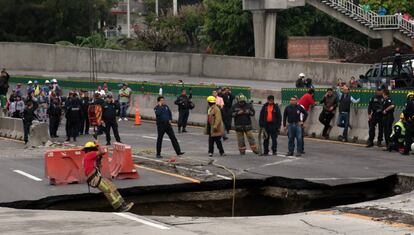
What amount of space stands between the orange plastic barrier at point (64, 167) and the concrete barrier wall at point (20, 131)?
953 centimetres

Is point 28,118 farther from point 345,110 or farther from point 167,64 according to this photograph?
point 167,64

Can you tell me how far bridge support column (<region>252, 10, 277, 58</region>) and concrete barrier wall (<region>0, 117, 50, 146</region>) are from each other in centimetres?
2462

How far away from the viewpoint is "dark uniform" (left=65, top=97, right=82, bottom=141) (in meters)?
28.1

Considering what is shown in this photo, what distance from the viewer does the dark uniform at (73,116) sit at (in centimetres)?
2808

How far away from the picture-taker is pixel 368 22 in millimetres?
54031

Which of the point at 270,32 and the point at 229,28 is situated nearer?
the point at 270,32

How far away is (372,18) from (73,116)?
30637mm

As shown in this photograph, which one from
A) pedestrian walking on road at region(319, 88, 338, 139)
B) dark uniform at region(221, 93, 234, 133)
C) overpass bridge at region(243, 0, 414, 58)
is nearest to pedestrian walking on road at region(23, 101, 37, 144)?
dark uniform at region(221, 93, 234, 133)

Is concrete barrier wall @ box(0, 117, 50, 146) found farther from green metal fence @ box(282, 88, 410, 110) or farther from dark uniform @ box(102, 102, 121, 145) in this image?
green metal fence @ box(282, 88, 410, 110)

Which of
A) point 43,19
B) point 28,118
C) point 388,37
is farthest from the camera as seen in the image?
point 43,19

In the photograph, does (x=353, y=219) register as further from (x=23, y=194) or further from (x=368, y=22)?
(x=368, y=22)

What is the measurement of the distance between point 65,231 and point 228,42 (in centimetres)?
4890

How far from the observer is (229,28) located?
5972cm

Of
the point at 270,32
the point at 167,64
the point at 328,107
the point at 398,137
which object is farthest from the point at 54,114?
the point at 167,64
